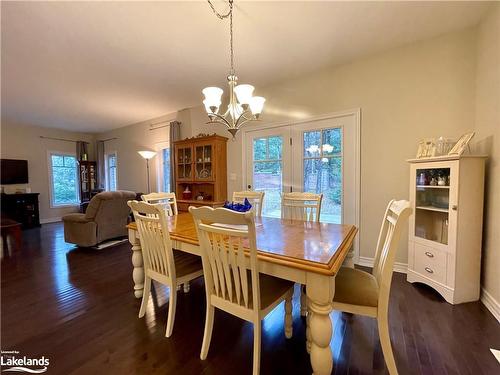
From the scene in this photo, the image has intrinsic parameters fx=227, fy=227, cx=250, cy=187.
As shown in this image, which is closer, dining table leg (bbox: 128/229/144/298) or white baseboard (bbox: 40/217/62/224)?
dining table leg (bbox: 128/229/144/298)

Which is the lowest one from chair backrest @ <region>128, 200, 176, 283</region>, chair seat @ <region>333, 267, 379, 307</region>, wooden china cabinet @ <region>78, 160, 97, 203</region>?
chair seat @ <region>333, 267, 379, 307</region>

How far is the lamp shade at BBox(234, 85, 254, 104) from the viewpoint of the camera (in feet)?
5.87

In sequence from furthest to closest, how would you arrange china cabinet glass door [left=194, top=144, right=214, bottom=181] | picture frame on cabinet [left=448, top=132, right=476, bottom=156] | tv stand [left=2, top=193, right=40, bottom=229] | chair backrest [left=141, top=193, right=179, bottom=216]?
tv stand [left=2, top=193, right=40, bottom=229]
china cabinet glass door [left=194, top=144, right=214, bottom=181]
chair backrest [left=141, top=193, right=179, bottom=216]
picture frame on cabinet [left=448, top=132, right=476, bottom=156]

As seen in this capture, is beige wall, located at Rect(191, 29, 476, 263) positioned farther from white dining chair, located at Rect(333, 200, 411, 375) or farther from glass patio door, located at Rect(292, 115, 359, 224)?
white dining chair, located at Rect(333, 200, 411, 375)

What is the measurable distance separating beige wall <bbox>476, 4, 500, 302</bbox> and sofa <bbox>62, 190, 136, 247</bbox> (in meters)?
4.56

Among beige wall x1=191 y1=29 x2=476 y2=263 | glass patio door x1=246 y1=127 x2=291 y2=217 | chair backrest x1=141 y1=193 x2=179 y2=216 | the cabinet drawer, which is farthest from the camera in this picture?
glass patio door x1=246 y1=127 x2=291 y2=217

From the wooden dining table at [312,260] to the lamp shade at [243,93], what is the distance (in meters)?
1.06

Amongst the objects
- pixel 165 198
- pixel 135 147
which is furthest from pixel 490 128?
pixel 135 147

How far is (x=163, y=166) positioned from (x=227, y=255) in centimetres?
458

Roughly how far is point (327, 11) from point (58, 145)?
24.0 feet

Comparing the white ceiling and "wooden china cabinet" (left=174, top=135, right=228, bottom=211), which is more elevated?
the white ceiling

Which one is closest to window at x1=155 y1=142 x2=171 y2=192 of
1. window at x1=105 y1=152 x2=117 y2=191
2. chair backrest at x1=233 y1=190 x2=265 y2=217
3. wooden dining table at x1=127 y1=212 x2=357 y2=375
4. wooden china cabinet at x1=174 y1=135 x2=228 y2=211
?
wooden china cabinet at x1=174 y1=135 x2=228 y2=211

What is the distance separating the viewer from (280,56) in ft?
8.87

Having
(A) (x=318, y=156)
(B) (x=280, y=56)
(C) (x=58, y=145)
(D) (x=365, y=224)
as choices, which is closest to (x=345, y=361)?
(D) (x=365, y=224)
